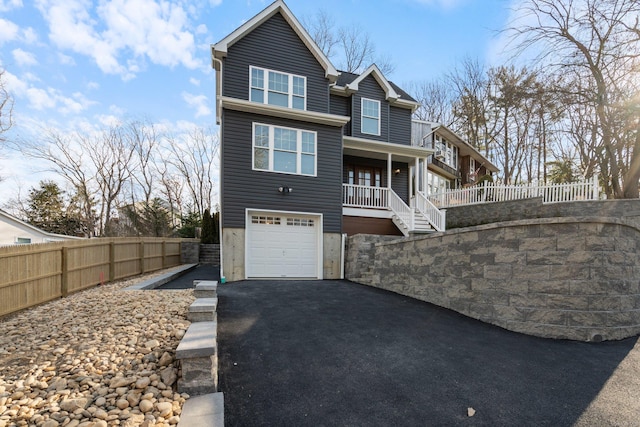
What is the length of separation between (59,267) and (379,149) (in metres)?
10.3

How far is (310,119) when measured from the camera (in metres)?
9.56

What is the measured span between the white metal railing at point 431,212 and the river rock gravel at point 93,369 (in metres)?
9.03

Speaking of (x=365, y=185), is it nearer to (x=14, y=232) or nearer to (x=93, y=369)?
(x=93, y=369)

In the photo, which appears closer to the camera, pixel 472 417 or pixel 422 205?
pixel 472 417

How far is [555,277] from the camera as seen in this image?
4.48 metres

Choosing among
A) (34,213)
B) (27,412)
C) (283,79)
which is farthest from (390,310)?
(34,213)

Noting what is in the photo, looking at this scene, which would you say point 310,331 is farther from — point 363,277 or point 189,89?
point 189,89

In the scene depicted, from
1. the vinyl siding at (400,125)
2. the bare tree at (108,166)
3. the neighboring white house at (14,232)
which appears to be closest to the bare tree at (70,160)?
the bare tree at (108,166)

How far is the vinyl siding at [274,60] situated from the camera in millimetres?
9164

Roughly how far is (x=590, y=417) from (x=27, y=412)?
4.60 metres

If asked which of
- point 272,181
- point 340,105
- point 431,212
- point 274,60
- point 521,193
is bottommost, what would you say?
point 431,212

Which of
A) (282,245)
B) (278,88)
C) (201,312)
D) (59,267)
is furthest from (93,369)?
(278,88)

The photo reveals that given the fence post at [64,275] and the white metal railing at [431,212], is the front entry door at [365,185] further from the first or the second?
the fence post at [64,275]

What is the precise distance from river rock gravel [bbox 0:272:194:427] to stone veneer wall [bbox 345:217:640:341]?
4811mm
